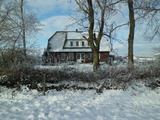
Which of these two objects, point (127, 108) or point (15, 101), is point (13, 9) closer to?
point (15, 101)

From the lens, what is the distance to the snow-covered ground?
10.3 feet

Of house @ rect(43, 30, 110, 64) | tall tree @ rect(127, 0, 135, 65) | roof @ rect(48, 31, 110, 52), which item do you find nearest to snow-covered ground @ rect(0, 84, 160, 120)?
tall tree @ rect(127, 0, 135, 65)

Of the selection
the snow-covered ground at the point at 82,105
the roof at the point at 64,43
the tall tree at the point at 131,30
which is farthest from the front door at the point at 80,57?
the snow-covered ground at the point at 82,105

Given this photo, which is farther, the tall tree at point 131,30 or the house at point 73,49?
the house at point 73,49

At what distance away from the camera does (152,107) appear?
3.75m

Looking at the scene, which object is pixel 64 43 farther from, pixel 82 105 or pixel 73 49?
pixel 82 105

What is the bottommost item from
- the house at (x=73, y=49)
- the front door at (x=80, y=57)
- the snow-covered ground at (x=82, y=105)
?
the snow-covered ground at (x=82, y=105)

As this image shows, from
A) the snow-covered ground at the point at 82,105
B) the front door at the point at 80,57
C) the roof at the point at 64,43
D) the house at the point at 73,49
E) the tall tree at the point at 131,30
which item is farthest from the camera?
the front door at the point at 80,57

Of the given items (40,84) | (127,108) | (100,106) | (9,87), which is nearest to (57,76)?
(40,84)

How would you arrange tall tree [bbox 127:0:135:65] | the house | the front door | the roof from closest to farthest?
tall tree [bbox 127:0:135:65] → the house → the roof → the front door

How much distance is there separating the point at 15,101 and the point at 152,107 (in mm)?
5296

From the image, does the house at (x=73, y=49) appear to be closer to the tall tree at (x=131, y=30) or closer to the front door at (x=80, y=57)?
the front door at (x=80, y=57)

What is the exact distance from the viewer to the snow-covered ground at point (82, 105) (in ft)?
10.3

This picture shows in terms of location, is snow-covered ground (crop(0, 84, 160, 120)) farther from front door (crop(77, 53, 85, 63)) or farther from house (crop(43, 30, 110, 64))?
front door (crop(77, 53, 85, 63))
